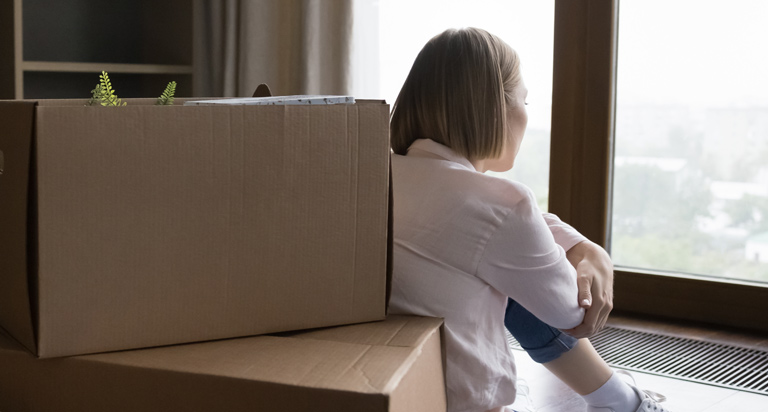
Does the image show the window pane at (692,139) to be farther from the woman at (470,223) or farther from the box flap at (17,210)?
the box flap at (17,210)

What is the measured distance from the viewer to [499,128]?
4.04 ft

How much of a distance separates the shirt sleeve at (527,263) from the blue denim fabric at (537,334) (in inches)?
9.8

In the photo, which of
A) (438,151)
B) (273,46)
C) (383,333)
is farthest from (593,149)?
(383,333)

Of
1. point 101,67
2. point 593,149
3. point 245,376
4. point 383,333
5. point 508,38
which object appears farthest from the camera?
point 101,67

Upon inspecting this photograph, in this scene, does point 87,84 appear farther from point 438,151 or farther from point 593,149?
point 438,151

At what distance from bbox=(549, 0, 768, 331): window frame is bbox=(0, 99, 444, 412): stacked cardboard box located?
1.46 meters

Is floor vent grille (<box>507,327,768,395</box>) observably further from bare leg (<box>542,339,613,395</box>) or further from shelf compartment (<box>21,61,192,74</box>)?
shelf compartment (<box>21,61,192,74</box>)

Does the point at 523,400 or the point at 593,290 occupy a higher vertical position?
the point at 593,290

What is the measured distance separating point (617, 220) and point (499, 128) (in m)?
1.20

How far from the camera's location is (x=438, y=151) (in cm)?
121

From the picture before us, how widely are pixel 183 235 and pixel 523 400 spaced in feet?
3.07

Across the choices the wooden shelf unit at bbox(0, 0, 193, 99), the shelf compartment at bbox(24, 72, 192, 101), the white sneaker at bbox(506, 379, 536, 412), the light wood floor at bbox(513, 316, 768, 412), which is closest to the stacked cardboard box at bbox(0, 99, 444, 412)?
the white sneaker at bbox(506, 379, 536, 412)

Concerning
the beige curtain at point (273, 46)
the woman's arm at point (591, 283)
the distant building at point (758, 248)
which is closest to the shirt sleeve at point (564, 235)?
the woman's arm at point (591, 283)

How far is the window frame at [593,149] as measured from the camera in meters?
2.19
